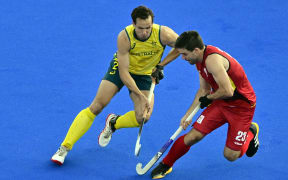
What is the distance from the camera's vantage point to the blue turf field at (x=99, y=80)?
5.27 metres

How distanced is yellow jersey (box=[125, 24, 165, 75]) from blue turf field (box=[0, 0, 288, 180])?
0.72m

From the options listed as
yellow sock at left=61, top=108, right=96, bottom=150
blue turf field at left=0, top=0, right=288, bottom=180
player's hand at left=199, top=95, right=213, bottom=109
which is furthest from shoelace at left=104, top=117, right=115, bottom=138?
player's hand at left=199, top=95, right=213, bottom=109

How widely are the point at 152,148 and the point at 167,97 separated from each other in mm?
974

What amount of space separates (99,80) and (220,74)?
7.91 feet

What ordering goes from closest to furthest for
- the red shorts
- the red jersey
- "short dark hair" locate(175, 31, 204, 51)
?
"short dark hair" locate(175, 31, 204, 51), the red jersey, the red shorts

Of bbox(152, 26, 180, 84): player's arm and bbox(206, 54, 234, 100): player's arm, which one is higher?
bbox(152, 26, 180, 84): player's arm

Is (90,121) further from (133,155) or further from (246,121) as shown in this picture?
(246,121)

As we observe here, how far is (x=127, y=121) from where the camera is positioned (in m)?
5.56

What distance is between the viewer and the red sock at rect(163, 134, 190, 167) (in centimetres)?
504

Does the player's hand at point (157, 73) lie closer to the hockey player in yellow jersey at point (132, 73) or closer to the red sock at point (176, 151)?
the hockey player in yellow jersey at point (132, 73)

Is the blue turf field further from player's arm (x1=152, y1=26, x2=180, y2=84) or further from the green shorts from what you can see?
player's arm (x1=152, y1=26, x2=180, y2=84)

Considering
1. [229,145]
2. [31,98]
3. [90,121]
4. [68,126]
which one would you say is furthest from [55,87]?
[229,145]

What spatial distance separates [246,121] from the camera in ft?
16.5

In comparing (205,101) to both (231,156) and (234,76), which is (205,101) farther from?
(231,156)
